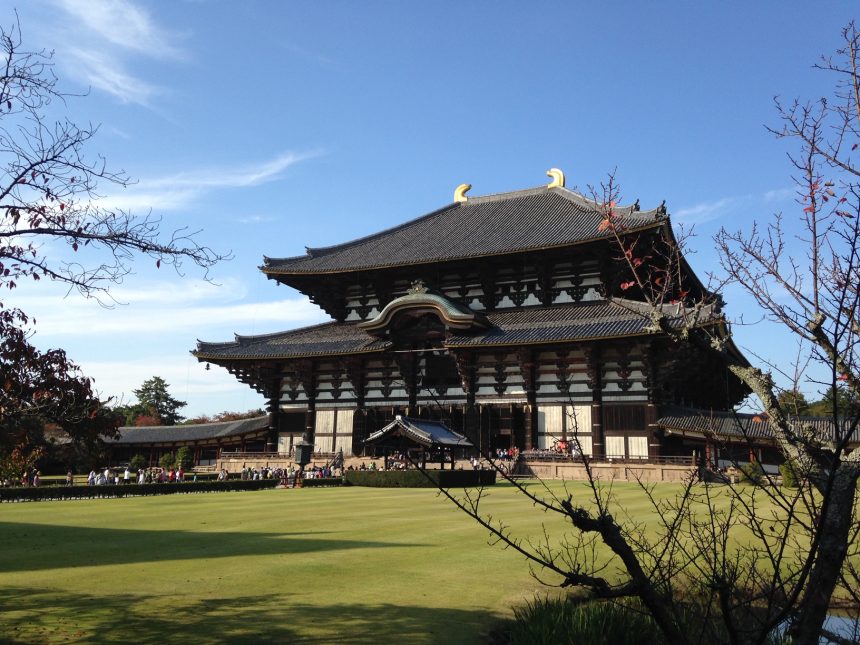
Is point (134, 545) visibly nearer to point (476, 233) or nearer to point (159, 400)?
point (476, 233)

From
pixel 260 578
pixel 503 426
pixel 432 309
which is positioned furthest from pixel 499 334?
pixel 260 578

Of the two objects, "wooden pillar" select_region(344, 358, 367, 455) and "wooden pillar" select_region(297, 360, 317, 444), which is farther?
"wooden pillar" select_region(297, 360, 317, 444)

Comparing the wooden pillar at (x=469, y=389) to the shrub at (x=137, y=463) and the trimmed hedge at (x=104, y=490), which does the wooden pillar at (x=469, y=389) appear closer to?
the trimmed hedge at (x=104, y=490)

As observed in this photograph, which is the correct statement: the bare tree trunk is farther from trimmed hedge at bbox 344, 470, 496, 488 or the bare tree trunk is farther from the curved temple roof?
the curved temple roof

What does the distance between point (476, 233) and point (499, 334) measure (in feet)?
33.9

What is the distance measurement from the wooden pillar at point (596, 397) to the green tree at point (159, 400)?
67.7 meters

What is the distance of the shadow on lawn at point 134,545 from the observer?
9.95 meters

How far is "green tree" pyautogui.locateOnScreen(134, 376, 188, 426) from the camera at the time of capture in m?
85.4

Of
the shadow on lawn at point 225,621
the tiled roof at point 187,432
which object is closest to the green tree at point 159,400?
the tiled roof at point 187,432

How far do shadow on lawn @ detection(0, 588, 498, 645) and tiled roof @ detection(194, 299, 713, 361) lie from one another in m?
22.3

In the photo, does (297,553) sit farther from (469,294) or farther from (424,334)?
(469,294)

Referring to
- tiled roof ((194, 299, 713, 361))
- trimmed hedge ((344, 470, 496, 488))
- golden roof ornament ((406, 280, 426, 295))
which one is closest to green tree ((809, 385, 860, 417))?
trimmed hedge ((344, 470, 496, 488))

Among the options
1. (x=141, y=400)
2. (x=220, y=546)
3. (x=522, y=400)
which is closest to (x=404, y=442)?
(x=522, y=400)

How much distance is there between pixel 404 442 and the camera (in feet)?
98.0
